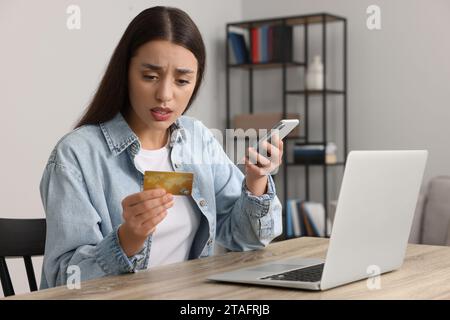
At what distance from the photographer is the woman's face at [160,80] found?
64.0 inches

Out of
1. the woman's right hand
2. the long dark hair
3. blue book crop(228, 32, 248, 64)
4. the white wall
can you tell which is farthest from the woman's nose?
blue book crop(228, 32, 248, 64)

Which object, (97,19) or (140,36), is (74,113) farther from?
(140,36)

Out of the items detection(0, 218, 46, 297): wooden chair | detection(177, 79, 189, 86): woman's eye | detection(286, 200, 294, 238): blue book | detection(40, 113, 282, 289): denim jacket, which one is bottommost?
detection(286, 200, 294, 238): blue book

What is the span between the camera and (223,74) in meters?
5.10

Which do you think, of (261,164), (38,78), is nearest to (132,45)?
(261,164)

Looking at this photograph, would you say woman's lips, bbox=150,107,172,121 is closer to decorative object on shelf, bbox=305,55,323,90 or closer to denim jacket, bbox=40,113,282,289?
denim jacket, bbox=40,113,282,289

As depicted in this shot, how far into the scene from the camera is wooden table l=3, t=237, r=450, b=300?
1208 millimetres

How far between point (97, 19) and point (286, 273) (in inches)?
115

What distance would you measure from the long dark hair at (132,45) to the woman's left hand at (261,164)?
0.33 m

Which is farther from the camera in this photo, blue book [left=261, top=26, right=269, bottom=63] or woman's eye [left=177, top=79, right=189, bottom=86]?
blue book [left=261, top=26, right=269, bottom=63]

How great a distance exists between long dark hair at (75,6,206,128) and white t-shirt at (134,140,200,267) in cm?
14

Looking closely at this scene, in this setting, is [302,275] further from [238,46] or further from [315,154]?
[238,46]

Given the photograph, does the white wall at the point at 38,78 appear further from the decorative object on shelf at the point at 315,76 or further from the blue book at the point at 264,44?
the decorative object on shelf at the point at 315,76

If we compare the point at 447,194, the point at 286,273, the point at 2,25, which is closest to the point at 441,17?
the point at 447,194
